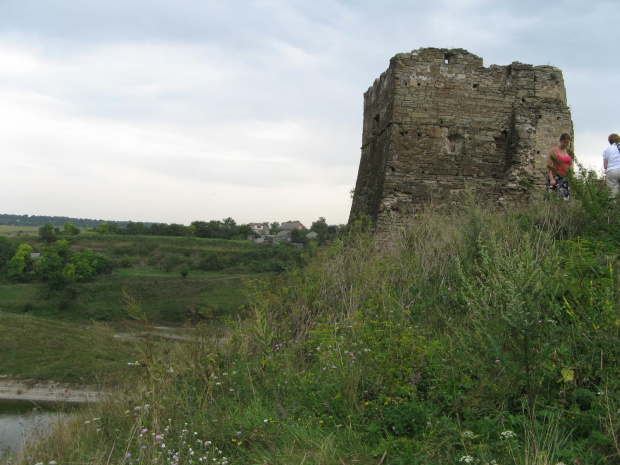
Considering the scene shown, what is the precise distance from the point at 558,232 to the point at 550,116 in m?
3.94

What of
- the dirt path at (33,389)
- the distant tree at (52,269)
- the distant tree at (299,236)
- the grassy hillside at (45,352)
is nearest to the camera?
the dirt path at (33,389)

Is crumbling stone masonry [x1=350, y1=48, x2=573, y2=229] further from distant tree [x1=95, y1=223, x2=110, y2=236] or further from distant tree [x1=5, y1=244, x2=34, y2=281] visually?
distant tree [x1=95, y1=223, x2=110, y2=236]

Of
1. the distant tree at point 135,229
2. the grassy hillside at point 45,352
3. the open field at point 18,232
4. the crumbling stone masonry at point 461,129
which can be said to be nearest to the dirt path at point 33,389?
the grassy hillside at point 45,352

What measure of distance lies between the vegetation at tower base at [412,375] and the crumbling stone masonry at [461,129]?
2932 mm

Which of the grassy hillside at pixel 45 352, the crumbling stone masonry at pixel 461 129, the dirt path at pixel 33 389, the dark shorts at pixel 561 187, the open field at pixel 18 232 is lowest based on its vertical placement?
the dirt path at pixel 33 389

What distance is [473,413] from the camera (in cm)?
329

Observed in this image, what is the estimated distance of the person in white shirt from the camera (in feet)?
23.2

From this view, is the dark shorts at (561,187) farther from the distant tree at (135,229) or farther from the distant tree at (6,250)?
the distant tree at (135,229)

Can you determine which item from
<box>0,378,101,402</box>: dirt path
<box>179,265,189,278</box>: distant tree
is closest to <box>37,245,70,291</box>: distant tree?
<box>179,265,189,278</box>: distant tree

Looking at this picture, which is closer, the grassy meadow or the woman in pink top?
the woman in pink top

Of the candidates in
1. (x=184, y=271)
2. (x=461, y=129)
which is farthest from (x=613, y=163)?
(x=184, y=271)

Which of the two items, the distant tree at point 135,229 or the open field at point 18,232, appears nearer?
the open field at point 18,232

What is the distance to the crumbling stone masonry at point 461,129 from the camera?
9203 millimetres

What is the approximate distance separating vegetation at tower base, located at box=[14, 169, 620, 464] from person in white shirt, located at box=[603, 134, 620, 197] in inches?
41.6
